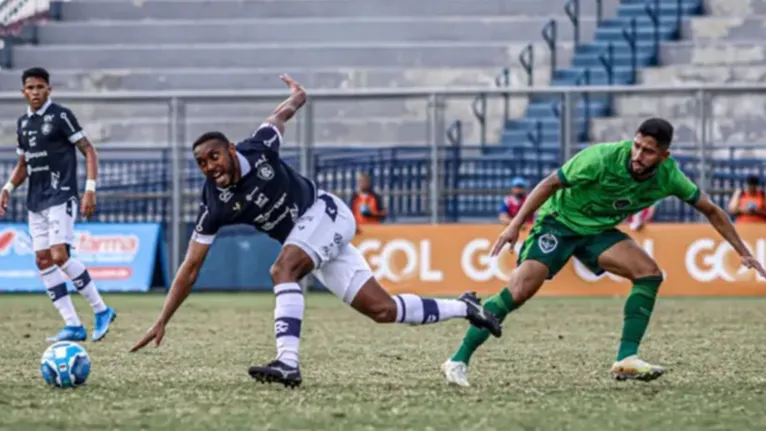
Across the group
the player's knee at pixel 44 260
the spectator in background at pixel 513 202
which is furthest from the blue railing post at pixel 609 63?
the player's knee at pixel 44 260

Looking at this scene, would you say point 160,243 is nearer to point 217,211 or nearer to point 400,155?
point 400,155

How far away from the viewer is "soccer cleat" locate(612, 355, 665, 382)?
34.3 ft

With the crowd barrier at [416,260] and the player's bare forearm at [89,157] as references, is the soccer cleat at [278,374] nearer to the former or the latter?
the player's bare forearm at [89,157]

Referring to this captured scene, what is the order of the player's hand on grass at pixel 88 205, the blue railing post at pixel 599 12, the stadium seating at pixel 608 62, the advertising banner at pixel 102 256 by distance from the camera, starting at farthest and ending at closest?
the blue railing post at pixel 599 12 → the stadium seating at pixel 608 62 → the advertising banner at pixel 102 256 → the player's hand on grass at pixel 88 205

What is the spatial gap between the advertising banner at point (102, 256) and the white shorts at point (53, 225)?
31.3 feet

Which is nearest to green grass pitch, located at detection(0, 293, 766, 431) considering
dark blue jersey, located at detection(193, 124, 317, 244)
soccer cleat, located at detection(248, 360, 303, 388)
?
soccer cleat, located at detection(248, 360, 303, 388)

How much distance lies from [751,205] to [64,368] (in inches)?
607

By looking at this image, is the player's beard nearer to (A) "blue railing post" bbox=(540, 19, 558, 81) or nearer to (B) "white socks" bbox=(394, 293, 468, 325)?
(B) "white socks" bbox=(394, 293, 468, 325)

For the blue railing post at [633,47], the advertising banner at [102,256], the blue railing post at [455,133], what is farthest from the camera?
the blue railing post at [633,47]

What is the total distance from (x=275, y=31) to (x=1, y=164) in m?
9.49

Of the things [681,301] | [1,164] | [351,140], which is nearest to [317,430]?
[681,301]

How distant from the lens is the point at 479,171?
25172 millimetres

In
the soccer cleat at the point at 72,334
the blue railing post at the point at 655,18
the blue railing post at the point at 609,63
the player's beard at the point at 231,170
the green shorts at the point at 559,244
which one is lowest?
the soccer cleat at the point at 72,334

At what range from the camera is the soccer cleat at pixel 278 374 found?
32.5 feet
